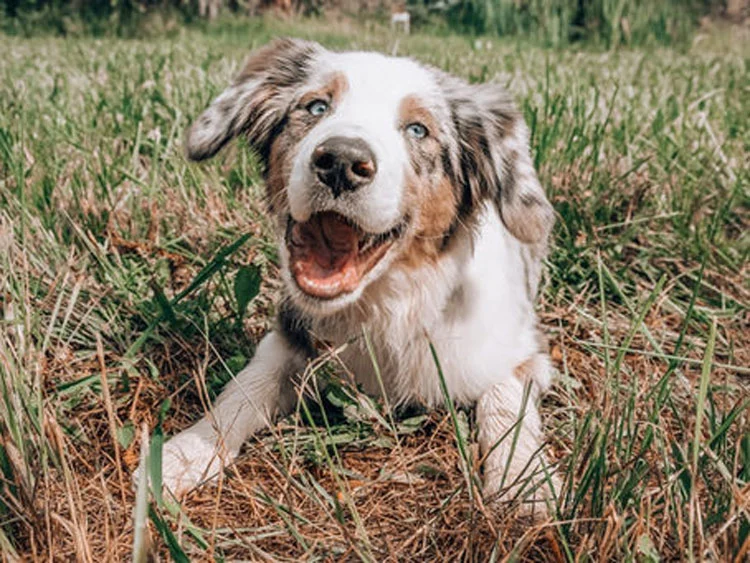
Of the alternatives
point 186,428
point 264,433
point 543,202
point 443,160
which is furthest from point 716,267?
point 186,428

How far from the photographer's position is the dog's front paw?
1721mm

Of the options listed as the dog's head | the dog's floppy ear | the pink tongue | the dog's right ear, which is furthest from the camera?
the dog's right ear

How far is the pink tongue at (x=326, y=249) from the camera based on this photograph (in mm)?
1935

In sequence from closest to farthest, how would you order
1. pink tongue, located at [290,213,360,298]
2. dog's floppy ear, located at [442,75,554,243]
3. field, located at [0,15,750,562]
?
field, located at [0,15,750,562], pink tongue, located at [290,213,360,298], dog's floppy ear, located at [442,75,554,243]

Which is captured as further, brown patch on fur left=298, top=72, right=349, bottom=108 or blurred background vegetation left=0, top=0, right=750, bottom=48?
blurred background vegetation left=0, top=0, right=750, bottom=48

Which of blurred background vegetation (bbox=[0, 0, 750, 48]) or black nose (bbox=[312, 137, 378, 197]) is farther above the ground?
blurred background vegetation (bbox=[0, 0, 750, 48])

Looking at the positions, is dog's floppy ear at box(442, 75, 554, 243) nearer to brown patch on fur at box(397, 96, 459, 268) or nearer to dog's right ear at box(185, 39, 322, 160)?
brown patch on fur at box(397, 96, 459, 268)

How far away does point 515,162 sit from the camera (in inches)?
87.1

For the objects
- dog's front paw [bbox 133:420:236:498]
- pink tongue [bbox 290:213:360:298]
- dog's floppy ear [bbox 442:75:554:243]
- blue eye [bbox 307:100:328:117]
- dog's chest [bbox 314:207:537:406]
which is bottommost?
dog's front paw [bbox 133:420:236:498]

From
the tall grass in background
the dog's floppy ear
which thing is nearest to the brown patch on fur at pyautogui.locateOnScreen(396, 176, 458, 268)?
the dog's floppy ear

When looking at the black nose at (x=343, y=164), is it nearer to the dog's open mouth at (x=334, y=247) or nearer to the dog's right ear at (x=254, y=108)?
the dog's open mouth at (x=334, y=247)

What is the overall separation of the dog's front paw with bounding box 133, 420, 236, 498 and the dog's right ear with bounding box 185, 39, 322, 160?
84 centimetres

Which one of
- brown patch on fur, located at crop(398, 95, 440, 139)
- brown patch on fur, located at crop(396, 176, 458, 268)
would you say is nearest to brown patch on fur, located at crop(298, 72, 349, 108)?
brown patch on fur, located at crop(398, 95, 440, 139)

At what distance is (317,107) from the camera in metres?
2.10
